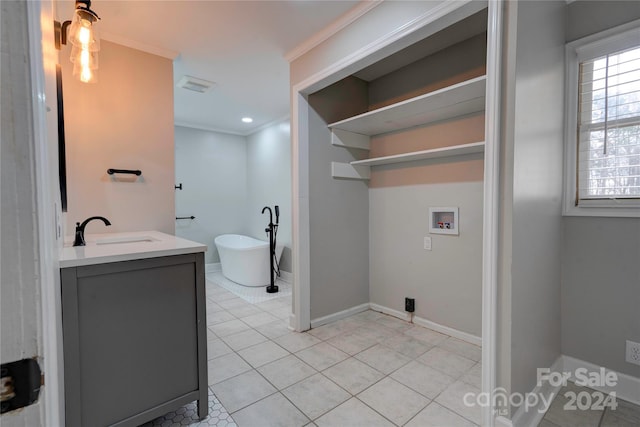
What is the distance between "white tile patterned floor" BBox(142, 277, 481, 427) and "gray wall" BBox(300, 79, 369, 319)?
323 millimetres

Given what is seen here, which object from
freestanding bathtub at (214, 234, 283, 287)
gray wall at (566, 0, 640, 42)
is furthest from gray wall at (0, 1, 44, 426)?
freestanding bathtub at (214, 234, 283, 287)

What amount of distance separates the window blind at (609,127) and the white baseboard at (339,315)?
2.14 meters

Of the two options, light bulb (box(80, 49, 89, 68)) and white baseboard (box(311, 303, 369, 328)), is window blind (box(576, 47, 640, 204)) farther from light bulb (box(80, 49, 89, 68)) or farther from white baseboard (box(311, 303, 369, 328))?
light bulb (box(80, 49, 89, 68))

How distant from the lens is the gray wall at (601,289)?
1.84m

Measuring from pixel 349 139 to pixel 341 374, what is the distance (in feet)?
7.20

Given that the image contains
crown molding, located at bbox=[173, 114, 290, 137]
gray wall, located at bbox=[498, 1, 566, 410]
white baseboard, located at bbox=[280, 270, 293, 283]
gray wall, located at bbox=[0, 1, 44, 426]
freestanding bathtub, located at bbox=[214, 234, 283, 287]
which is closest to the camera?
gray wall, located at bbox=[0, 1, 44, 426]

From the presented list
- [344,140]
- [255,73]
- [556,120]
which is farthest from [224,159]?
[556,120]

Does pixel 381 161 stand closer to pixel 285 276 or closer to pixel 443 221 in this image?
pixel 443 221

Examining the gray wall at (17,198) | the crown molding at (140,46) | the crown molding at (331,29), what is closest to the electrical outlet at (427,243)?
the crown molding at (331,29)

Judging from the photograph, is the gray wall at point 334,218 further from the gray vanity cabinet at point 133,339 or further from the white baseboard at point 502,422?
the white baseboard at point 502,422

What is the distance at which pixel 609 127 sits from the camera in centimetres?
195

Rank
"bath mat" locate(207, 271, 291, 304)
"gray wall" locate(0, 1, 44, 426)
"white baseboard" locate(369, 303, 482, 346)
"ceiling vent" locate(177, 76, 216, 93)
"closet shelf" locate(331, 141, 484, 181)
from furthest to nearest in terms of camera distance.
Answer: "bath mat" locate(207, 271, 291, 304) → "ceiling vent" locate(177, 76, 216, 93) → "white baseboard" locate(369, 303, 482, 346) → "closet shelf" locate(331, 141, 484, 181) → "gray wall" locate(0, 1, 44, 426)

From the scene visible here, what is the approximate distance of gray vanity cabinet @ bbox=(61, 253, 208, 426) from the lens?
4.25 feet

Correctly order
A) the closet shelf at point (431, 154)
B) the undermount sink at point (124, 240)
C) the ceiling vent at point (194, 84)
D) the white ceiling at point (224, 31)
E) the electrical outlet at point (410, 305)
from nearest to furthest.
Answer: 1. the undermount sink at point (124, 240)
2. the white ceiling at point (224, 31)
3. the closet shelf at point (431, 154)
4. the electrical outlet at point (410, 305)
5. the ceiling vent at point (194, 84)
